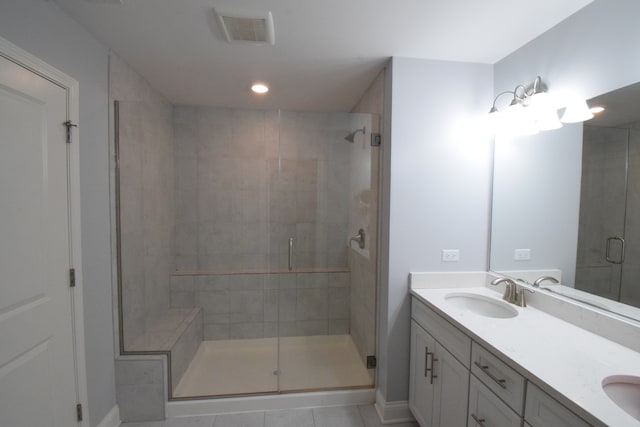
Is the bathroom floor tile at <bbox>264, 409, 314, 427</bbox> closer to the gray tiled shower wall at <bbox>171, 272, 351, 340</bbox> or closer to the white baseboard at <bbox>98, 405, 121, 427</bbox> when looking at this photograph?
the gray tiled shower wall at <bbox>171, 272, 351, 340</bbox>

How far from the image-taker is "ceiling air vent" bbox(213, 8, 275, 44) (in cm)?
134

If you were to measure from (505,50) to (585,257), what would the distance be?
1310 millimetres

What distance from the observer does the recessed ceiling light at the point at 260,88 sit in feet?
7.16

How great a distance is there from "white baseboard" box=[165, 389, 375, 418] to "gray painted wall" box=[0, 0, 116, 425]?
47cm

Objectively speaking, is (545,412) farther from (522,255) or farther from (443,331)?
(522,255)

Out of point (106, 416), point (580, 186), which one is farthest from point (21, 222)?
point (580, 186)

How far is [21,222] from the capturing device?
1168 millimetres

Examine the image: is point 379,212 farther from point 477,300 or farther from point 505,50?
point 505,50

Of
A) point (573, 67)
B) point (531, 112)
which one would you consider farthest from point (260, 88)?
point (573, 67)

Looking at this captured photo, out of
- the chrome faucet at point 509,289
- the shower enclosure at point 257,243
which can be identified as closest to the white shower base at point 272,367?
the shower enclosure at point 257,243

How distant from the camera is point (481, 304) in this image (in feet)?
5.57

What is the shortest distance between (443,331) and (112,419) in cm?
220

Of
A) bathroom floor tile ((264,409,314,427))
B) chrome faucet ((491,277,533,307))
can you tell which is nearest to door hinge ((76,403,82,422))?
bathroom floor tile ((264,409,314,427))

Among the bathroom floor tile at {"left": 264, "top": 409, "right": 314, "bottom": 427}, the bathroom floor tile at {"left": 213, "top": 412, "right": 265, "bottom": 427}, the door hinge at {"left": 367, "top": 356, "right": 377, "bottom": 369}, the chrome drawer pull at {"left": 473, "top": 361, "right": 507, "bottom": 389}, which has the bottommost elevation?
the bathroom floor tile at {"left": 213, "top": 412, "right": 265, "bottom": 427}
